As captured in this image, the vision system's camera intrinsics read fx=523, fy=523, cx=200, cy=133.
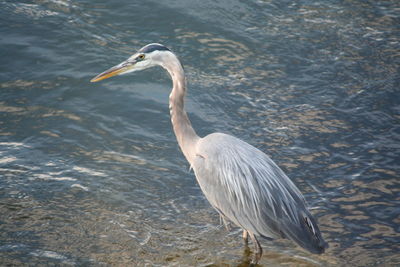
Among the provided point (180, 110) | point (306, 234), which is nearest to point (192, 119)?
point (180, 110)

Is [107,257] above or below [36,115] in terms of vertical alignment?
below

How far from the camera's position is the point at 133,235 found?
18.2ft

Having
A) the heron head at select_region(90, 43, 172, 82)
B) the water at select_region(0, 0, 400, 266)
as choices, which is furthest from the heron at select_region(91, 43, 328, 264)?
the water at select_region(0, 0, 400, 266)

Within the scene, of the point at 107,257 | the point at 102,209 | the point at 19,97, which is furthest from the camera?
the point at 19,97

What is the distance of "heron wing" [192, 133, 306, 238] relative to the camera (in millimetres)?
5168

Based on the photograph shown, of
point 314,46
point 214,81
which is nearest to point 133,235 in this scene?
point 214,81

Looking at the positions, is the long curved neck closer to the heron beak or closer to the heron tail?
the heron beak

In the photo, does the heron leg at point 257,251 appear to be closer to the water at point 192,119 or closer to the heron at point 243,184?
the heron at point 243,184

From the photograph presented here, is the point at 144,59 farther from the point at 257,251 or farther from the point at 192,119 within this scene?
the point at 257,251

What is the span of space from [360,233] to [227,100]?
3208mm

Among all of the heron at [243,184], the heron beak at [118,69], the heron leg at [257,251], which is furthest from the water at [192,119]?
the heron beak at [118,69]

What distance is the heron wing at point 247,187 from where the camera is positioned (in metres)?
5.17

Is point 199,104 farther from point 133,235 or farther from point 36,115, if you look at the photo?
point 133,235

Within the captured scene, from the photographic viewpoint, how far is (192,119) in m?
7.81
